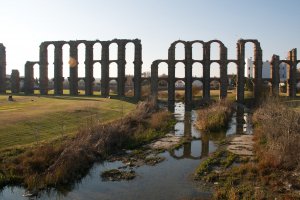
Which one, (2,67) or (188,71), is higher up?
(2,67)

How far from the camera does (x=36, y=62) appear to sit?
6900 centimetres

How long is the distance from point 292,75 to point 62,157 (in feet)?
174

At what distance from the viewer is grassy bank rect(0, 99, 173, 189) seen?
16.1 metres

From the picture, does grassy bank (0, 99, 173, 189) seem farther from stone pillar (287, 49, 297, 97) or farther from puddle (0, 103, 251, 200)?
stone pillar (287, 49, 297, 97)

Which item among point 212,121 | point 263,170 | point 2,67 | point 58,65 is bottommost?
point 263,170

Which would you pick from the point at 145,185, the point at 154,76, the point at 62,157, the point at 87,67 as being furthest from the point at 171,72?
the point at 145,185

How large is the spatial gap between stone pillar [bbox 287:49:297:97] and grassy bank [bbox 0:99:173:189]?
43.1 meters

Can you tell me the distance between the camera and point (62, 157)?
695 inches

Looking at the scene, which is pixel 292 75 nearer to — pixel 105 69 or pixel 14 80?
pixel 105 69

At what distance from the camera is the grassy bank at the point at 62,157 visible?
635 inches

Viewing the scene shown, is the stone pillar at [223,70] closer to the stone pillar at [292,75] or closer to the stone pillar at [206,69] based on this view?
the stone pillar at [206,69]

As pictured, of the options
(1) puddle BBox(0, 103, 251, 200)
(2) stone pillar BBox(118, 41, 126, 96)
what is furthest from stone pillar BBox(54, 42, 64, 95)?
(1) puddle BBox(0, 103, 251, 200)

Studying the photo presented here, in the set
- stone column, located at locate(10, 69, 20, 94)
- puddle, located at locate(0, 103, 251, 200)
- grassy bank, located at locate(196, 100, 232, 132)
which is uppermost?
stone column, located at locate(10, 69, 20, 94)

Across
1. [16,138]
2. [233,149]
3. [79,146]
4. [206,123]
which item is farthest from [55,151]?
[206,123]
